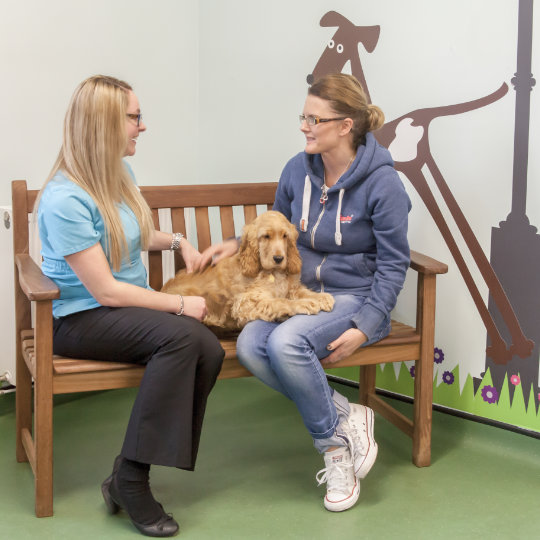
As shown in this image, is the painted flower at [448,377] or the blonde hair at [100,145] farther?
the painted flower at [448,377]

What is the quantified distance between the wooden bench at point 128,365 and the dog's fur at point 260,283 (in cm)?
12

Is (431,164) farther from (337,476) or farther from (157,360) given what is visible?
(157,360)

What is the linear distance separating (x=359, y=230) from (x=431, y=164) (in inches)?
27.3

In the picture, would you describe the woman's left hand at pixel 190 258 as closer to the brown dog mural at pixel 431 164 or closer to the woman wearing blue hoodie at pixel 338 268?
the woman wearing blue hoodie at pixel 338 268

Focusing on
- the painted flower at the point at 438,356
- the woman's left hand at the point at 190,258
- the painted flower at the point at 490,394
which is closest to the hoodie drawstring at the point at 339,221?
the woman's left hand at the point at 190,258

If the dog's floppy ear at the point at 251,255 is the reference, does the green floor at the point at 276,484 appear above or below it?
below

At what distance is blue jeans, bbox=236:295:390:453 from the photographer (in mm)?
2512

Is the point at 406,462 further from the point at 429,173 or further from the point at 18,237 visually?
the point at 18,237

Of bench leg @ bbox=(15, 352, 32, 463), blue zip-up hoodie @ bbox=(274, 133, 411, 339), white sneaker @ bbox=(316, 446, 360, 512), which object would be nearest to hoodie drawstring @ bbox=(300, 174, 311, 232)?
blue zip-up hoodie @ bbox=(274, 133, 411, 339)

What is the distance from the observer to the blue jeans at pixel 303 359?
2512mm

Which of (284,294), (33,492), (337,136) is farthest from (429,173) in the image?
(33,492)

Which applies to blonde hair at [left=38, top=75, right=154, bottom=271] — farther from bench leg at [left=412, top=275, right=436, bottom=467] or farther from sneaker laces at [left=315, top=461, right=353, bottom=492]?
bench leg at [left=412, top=275, right=436, bottom=467]

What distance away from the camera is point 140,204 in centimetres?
260

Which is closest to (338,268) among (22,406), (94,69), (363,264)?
(363,264)
